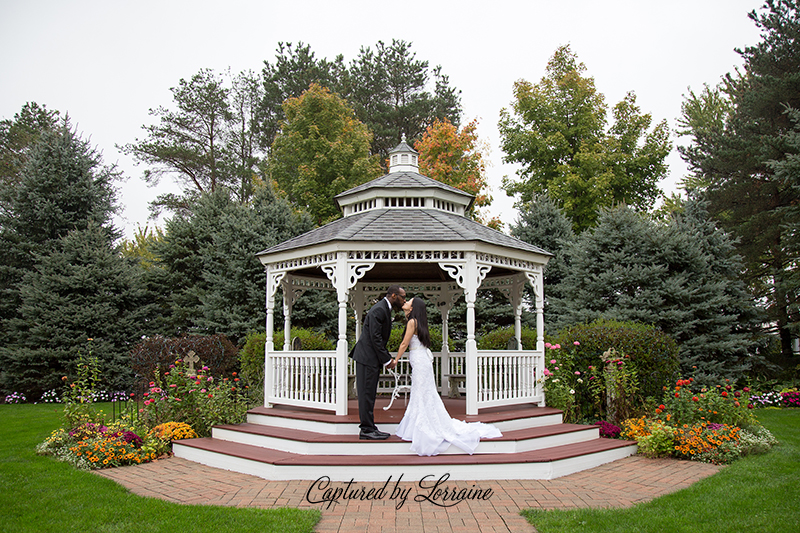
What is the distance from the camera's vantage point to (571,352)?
32.6 feet

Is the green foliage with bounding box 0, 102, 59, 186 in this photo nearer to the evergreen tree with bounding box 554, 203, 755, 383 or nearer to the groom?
the groom

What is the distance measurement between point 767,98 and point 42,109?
3344 cm

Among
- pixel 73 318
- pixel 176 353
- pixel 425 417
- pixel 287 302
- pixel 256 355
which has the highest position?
pixel 287 302

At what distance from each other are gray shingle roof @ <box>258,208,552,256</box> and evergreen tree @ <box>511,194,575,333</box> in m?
7.16

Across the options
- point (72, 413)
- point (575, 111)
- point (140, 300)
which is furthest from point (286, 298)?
point (575, 111)

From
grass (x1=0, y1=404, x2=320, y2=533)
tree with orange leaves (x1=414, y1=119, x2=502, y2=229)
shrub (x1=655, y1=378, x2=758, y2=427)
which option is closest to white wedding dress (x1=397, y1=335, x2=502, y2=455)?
grass (x1=0, y1=404, x2=320, y2=533)

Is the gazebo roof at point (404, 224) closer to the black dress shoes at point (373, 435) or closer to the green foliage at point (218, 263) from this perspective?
the black dress shoes at point (373, 435)

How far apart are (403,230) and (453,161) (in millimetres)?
15117

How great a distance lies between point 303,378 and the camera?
8.92 m

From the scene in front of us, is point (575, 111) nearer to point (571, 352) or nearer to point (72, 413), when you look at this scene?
point (571, 352)

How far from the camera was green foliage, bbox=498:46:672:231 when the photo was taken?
69.2 ft

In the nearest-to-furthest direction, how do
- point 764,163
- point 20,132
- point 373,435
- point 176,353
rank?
1. point 373,435
2. point 176,353
3. point 764,163
4. point 20,132

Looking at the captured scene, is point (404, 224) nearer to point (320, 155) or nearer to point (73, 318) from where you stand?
point (73, 318)

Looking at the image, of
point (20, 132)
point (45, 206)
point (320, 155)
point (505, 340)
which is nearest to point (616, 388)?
point (505, 340)
